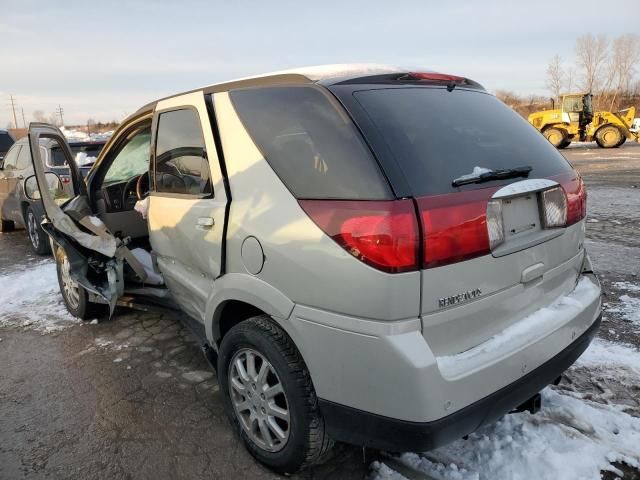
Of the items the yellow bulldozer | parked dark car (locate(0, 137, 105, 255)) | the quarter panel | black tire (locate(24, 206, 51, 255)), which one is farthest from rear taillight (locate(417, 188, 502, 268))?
the yellow bulldozer

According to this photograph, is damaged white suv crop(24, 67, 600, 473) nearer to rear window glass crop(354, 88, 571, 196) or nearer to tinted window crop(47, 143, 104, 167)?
rear window glass crop(354, 88, 571, 196)

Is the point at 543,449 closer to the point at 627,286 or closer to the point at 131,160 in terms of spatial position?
the point at 627,286

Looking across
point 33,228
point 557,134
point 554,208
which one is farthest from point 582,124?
point 554,208

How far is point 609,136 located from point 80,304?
81.2 ft

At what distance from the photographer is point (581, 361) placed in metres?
3.25

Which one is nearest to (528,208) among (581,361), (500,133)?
(500,133)

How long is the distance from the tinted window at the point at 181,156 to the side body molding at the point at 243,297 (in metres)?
0.54

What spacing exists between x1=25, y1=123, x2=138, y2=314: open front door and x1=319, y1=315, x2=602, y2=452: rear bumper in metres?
2.46

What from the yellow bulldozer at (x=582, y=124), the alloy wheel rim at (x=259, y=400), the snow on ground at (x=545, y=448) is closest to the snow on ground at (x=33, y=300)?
the alloy wheel rim at (x=259, y=400)

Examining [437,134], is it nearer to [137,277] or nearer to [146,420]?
[146,420]

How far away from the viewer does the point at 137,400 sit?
3.09 m

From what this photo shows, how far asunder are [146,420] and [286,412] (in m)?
1.13

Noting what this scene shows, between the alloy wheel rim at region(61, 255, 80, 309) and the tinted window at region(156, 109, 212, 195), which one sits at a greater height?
the tinted window at region(156, 109, 212, 195)

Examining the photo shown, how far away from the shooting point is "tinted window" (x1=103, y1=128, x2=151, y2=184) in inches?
166
